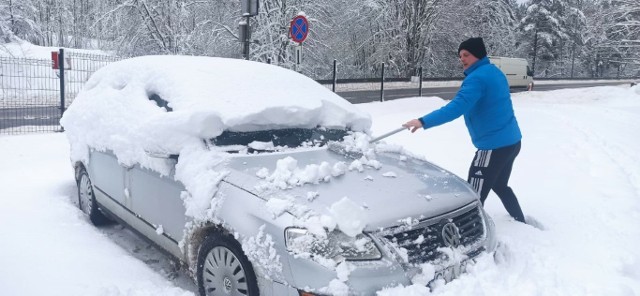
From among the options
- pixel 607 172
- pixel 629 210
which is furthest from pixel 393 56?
pixel 629 210

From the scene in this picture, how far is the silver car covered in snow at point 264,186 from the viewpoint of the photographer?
8.25ft

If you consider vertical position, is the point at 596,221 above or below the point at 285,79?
below

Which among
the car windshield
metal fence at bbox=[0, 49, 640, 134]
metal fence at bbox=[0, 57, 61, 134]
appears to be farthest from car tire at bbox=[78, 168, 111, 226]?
metal fence at bbox=[0, 57, 61, 134]

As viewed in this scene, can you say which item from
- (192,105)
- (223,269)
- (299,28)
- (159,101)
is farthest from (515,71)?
(223,269)

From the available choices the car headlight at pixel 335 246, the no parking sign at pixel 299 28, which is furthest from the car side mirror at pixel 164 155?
the no parking sign at pixel 299 28

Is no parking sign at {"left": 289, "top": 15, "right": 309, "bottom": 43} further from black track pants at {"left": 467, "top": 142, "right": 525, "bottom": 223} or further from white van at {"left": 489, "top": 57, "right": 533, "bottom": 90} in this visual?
white van at {"left": 489, "top": 57, "right": 533, "bottom": 90}

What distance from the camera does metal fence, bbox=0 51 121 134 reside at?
30.5 ft

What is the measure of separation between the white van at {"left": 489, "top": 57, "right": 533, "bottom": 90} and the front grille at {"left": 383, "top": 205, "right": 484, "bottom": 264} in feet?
99.9

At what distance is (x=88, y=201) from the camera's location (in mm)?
4637

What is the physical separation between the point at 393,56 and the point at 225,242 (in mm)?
29500

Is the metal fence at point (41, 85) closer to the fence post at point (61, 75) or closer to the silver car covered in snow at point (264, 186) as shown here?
the fence post at point (61, 75)

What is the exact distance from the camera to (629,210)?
16.2 ft

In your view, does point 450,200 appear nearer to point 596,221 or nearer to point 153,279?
point 153,279

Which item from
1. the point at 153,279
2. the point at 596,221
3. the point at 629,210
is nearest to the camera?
the point at 153,279
